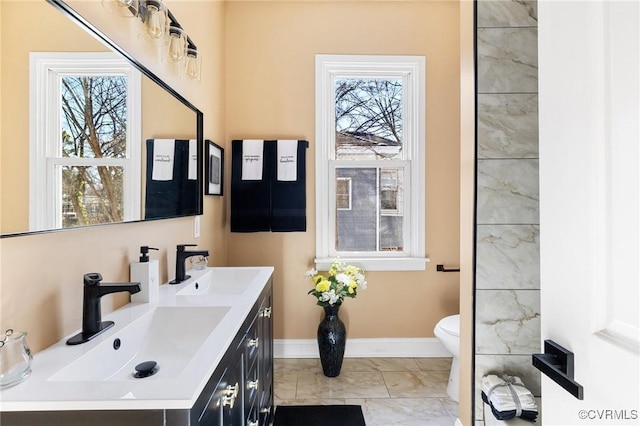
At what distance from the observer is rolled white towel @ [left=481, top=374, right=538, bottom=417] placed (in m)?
1.27

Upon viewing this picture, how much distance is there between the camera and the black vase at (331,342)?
7.27 feet

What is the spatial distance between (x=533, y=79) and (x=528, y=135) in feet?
0.84

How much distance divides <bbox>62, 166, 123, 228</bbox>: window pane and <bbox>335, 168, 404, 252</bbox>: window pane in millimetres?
1735

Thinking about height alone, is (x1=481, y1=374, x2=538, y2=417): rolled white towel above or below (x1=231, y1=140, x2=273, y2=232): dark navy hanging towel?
below

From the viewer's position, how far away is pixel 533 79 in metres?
1.43

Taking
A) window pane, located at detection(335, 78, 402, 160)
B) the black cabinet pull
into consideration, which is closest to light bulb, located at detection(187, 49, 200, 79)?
window pane, located at detection(335, 78, 402, 160)

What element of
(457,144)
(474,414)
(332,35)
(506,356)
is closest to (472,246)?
(506,356)

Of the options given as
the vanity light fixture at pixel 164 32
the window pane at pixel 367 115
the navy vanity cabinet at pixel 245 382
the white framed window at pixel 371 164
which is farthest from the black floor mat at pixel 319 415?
the vanity light fixture at pixel 164 32

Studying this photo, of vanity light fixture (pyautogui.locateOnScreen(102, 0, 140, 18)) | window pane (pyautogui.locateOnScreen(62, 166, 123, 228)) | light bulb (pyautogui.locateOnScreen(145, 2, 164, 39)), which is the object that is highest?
light bulb (pyautogui.locateOnScreen(145, 2, 164, 39))

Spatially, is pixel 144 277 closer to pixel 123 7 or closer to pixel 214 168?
pixel 123 7

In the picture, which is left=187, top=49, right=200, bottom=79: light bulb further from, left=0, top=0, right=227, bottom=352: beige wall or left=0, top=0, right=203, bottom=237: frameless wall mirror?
left=0, top=0, right=203, bottom=237: frameless wall mirror

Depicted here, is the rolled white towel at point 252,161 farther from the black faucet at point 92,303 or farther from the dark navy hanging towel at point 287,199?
the black faucet at point 92,303

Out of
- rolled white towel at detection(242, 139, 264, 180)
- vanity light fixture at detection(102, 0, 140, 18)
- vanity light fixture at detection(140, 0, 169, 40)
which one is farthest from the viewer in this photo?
rolled white towel at detection(242, 139, 264, 180)

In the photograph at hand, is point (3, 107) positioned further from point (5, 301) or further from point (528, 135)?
point (528, 135)
